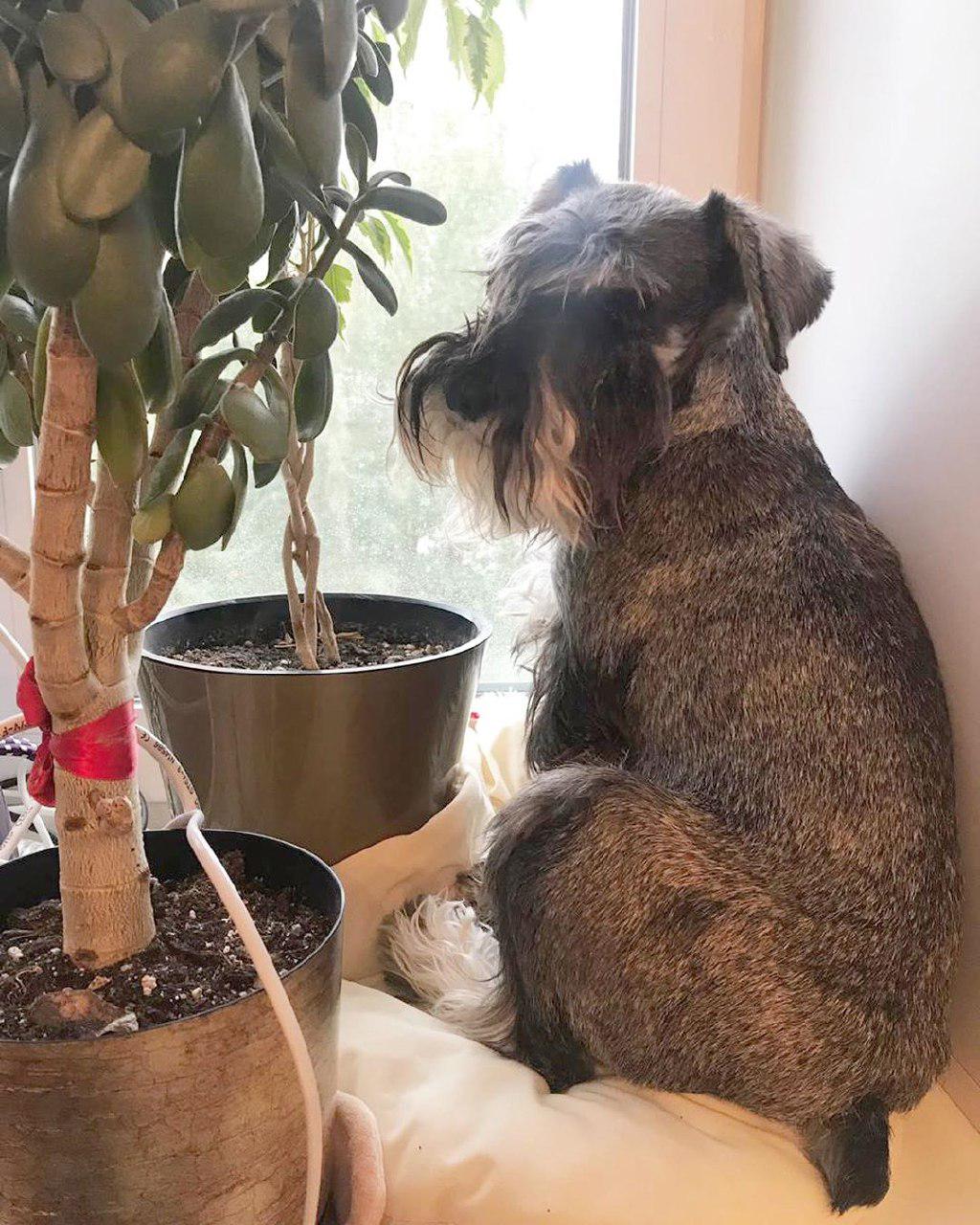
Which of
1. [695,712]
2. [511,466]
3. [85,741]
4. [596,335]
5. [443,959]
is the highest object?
[596,335]

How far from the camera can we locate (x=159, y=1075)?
70cm

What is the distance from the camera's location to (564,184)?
1388 mm

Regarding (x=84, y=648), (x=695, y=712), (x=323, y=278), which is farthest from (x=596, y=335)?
(x=84, y=648)

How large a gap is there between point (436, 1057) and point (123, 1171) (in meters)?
0.49

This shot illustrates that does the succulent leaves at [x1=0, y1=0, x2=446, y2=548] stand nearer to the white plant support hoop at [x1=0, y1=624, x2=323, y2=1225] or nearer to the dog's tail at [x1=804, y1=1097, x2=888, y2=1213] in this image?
the white plant support hoop at [x1=0, y1=624, x2=323, y2=1225]

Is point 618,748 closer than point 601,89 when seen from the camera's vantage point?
Yes

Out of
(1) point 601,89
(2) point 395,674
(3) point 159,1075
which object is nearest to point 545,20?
(1) point 601,89

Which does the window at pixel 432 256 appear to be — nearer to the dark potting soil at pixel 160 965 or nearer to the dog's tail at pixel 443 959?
the dog's tail at pixel 443 959

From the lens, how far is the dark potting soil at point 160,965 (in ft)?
2.42

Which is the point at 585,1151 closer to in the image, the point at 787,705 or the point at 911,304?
the point at 787,705

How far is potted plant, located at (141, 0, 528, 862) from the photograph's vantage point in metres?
0.71

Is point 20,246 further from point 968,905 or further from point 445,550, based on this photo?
point 445,550

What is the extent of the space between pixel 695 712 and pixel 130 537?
652mm

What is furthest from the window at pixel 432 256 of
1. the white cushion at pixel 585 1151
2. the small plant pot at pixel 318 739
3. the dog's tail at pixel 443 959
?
the white cushion at pixel 585 1151
